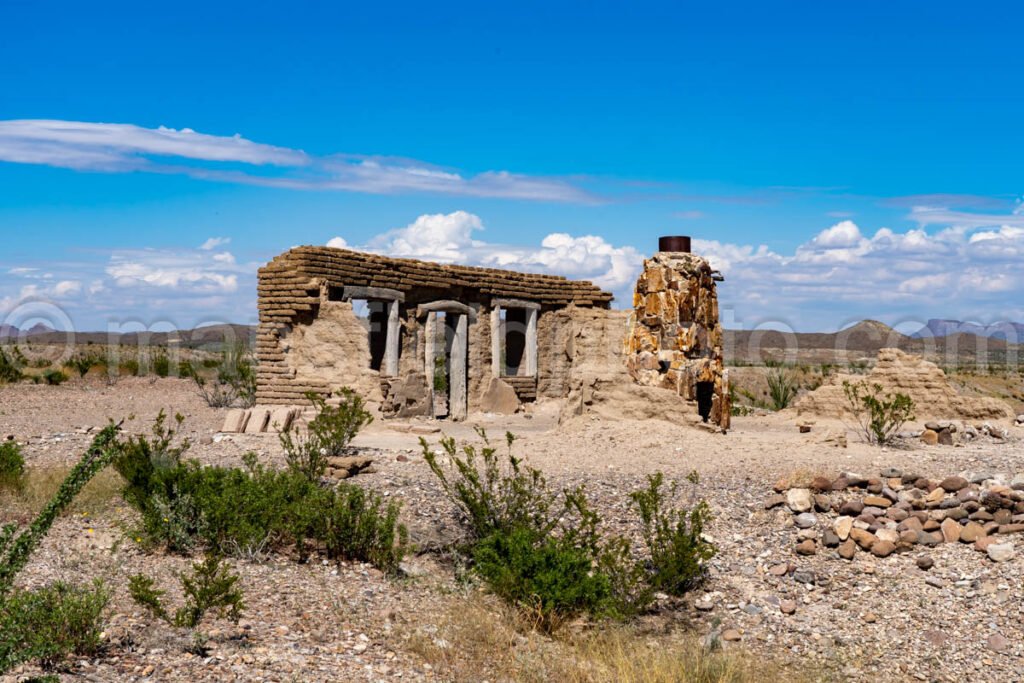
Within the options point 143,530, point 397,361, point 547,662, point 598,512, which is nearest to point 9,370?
point 397,361

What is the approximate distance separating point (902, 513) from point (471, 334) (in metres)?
12.1

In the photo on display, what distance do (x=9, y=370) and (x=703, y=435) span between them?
1956 cm

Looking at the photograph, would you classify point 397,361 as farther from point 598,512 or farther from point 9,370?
point 9,370

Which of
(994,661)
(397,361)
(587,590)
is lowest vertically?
(994,661)

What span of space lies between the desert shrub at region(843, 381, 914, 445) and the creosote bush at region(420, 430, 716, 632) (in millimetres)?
4494

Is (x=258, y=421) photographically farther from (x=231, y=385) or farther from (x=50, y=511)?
(x=231, y=385)

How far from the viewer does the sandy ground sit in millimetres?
5863

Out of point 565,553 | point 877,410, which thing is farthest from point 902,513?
point 877,410

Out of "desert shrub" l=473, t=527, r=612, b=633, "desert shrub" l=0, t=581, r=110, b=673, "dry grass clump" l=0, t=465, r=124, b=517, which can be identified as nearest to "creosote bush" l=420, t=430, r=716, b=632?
"desert shrub" l=473, t=527, r=612, b=633

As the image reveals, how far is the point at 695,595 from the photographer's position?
796 cm

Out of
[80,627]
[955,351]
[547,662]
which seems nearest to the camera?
[80,627]

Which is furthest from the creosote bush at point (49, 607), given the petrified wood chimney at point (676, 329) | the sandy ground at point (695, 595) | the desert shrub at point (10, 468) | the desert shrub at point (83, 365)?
the desert shrub at point (83, 365)

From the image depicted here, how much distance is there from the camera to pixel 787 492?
9273mm

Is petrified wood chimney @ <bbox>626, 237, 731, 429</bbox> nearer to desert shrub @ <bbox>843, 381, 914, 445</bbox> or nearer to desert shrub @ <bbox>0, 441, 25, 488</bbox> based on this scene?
desert shrub @ <bbox>843, 381, 914, 445</bbox>
